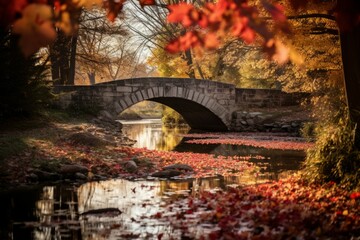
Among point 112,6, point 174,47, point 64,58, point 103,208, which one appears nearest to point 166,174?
point 103,208

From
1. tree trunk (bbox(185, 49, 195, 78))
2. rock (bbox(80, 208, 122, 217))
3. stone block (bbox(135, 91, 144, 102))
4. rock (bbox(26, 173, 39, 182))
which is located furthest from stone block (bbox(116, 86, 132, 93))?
rock (bbox(80, 208, 122, 217))

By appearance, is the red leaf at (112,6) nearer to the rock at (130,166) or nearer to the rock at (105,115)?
the rock at (130,166)

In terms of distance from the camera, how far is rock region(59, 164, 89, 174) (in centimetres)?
781

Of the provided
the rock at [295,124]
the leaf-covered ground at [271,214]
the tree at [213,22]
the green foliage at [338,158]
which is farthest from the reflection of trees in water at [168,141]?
the tree at [213,22]

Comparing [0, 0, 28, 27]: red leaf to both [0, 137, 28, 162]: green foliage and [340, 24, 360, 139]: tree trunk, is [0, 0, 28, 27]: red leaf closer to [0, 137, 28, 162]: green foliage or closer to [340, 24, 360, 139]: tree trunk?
[340, 24, 360, 139]: tree trunk

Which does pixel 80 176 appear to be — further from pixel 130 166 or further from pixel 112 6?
pixel 112 6

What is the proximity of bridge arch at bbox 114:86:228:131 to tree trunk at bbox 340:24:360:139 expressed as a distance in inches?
524

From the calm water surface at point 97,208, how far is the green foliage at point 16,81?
4728mm

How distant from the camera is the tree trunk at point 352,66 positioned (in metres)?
5.62

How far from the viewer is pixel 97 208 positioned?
5574 millimetres

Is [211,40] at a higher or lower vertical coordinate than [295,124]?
higher

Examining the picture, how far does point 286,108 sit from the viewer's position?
2208 centimetres

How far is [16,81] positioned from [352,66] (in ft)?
27.8

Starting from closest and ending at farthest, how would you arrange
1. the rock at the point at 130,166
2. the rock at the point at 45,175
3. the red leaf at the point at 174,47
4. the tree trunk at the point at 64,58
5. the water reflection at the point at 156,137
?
the red leaf at the point at 174,47, the rock at the point at 45,175, the rock at the point at 130,166, the water reflection at the point at 156,137, the tree trunk at the point at 64,58
